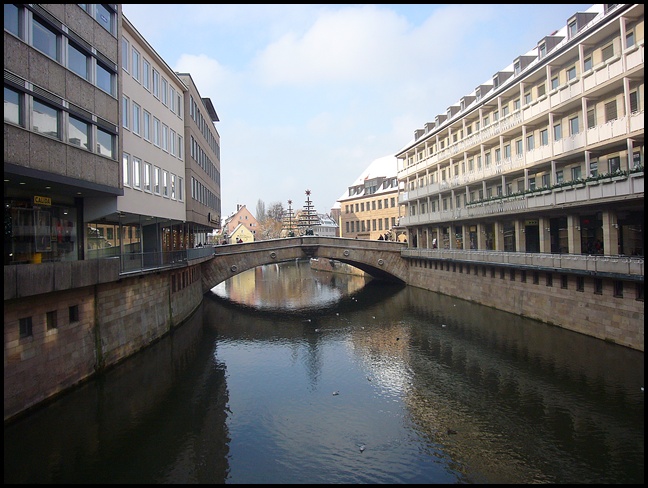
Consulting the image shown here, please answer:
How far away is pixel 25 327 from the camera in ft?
43.0

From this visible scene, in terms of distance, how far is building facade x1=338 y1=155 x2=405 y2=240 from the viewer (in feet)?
238

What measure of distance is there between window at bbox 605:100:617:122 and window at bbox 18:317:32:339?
23969 mm

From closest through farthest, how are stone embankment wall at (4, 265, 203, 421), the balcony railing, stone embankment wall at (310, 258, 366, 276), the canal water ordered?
1. the canal water
2. stone embankment wall at (4, 265, 203, 421)
3. the balcony railing
4. stone embankment wall at (310, 258, 366, 276)

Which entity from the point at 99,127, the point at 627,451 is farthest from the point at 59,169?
the point at 627,451

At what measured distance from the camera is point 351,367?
20.0 m

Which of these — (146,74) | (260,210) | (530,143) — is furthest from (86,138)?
(260,210)

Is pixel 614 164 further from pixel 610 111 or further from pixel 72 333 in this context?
pixel 72 333

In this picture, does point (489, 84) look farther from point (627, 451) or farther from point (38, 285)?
point (38, 285)

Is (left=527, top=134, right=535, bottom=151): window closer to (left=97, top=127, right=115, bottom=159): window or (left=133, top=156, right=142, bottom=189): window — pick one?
(left=133, top=156, right=142, bottom=189): window

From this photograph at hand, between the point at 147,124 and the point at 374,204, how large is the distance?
5516 cm

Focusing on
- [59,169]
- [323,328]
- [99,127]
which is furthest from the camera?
[323,328]

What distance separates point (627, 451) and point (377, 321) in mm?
19209

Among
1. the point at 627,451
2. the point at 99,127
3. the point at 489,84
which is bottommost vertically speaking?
the point at 627,451

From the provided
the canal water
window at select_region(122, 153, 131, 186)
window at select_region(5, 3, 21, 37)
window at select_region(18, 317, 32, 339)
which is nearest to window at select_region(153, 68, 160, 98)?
window at select_region(122, 153, 131, 186)
